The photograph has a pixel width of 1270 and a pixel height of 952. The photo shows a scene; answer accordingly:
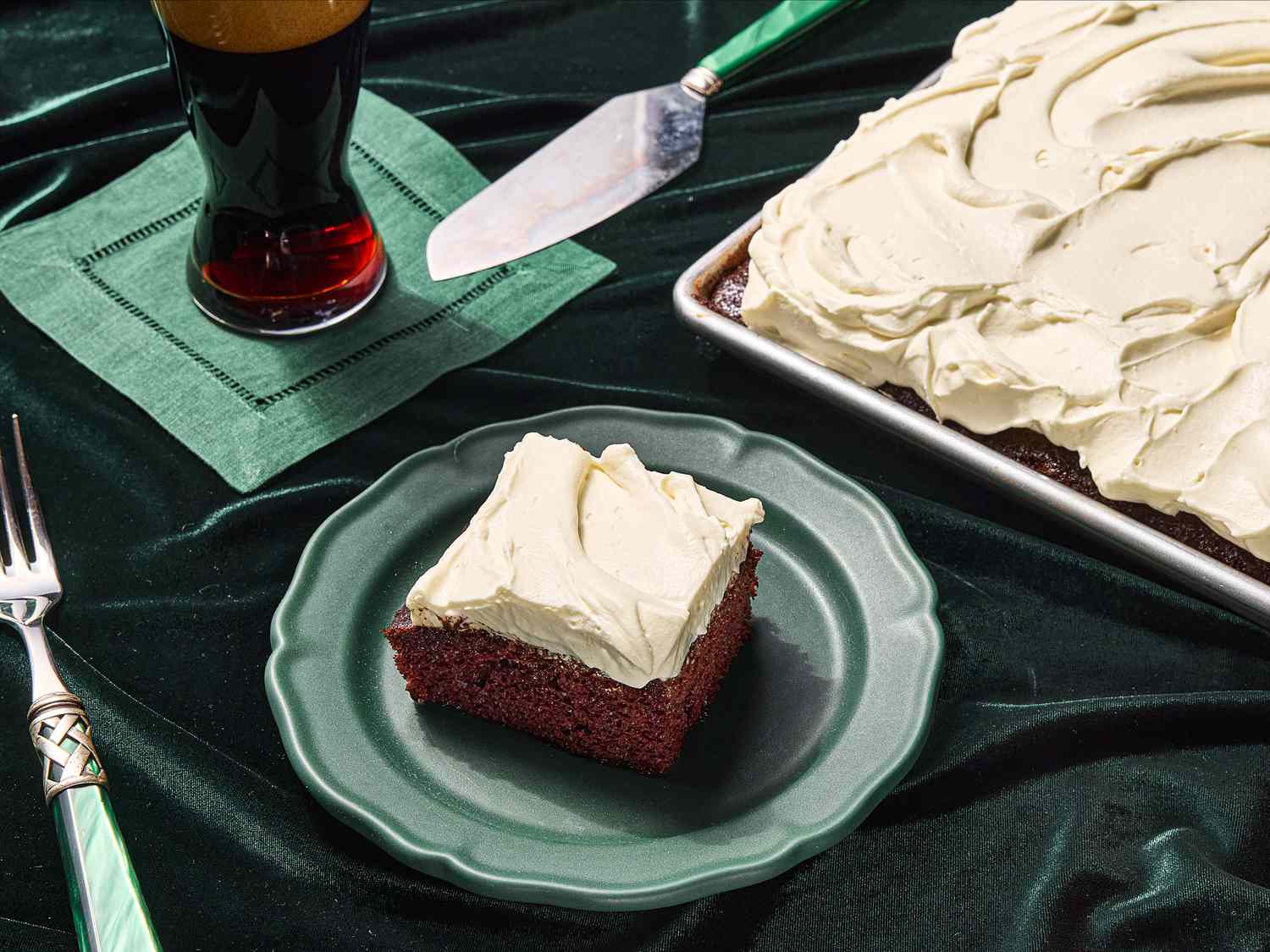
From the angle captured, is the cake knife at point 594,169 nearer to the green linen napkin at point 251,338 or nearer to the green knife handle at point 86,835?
the green linen napkin at point 251,338

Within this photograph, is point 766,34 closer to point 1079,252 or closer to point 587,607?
point 1079,252

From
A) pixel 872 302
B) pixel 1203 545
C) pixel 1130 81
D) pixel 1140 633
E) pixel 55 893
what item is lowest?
pixel 55 893

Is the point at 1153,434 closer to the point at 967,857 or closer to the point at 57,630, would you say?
the point at 967,857

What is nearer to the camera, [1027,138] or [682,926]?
[682,926]

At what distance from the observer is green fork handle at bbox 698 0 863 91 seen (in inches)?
89.7

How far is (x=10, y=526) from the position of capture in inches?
64.5

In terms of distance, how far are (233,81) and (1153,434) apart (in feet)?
3.78

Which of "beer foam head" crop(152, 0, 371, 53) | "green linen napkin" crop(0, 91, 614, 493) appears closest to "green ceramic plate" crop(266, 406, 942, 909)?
"green linen napkin" crop(0, 91, 614, 493)

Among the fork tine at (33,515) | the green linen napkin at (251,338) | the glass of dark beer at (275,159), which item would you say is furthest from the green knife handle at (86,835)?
the glass of dark beer at (275,159)

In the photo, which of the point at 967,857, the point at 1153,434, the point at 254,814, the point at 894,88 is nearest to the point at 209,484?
the point at 254,814

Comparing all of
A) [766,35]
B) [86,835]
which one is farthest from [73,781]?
[766,35]

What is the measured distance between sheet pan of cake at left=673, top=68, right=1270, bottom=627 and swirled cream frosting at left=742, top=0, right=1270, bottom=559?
0.09 ft

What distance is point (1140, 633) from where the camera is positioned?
1629 millimetres

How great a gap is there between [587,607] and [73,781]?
0.51 m
